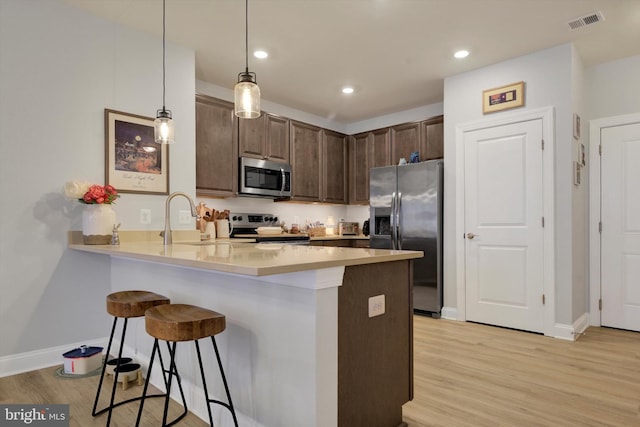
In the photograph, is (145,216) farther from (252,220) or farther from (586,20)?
(586,20)

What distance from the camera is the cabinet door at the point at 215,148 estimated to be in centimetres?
388

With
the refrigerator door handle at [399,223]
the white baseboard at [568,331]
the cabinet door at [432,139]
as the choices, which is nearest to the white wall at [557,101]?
the white baseboard at [568,331]

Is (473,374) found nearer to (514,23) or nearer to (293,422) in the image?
(293,422)

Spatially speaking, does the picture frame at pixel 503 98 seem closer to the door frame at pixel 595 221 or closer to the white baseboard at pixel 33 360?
the door frame at pixel 595 221

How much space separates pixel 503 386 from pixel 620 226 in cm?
239

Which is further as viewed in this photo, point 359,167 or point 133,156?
point 359,167

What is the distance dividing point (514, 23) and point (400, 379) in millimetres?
2783

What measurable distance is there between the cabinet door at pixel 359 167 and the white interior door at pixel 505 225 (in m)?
1.71

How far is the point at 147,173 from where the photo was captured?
313 cm

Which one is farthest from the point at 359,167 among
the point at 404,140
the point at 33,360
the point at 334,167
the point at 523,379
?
the point at 33,360

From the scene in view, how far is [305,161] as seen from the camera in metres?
5.06

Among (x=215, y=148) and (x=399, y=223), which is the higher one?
(x=215, y=148)

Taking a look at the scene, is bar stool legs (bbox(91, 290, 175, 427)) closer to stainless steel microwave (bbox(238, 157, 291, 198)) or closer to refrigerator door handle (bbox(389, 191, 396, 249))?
stainless steel microwave (bbox(238, 157, 291, 198))

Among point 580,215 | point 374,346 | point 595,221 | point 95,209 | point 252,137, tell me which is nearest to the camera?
point 374,346
